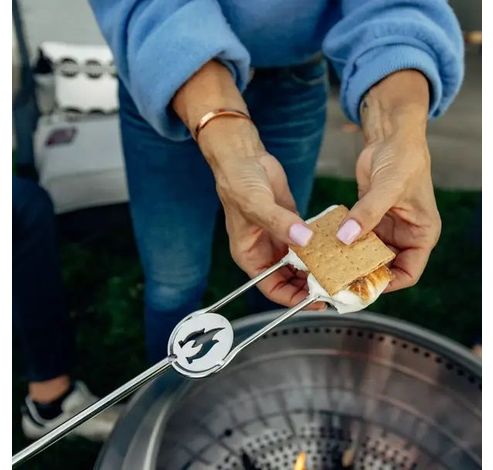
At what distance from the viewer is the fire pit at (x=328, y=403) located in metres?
0.93

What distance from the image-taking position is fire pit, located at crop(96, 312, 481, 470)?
3.04ft

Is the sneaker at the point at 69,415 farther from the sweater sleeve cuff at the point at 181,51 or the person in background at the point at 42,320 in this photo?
the sweater sleeve cuff at the point at 181,51

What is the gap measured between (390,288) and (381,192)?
0.54ft

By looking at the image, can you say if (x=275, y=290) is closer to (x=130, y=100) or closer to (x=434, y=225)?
(x=434, y=225)

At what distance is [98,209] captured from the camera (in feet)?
6.13

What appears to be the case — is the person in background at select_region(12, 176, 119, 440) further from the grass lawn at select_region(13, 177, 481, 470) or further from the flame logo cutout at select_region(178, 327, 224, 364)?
the flame logo cutout at select_region(178, 327, 224, 364)

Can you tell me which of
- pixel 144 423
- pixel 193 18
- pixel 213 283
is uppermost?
pixel 193 18

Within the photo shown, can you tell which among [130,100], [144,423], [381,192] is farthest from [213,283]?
[381,192]

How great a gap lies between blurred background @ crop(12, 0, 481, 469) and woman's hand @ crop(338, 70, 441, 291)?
0.90 meters

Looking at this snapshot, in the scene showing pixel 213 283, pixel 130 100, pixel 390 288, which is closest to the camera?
pixel 390 288

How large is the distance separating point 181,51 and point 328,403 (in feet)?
1.83

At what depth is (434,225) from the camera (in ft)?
2.82

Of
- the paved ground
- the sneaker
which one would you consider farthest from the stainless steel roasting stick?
the paved ground

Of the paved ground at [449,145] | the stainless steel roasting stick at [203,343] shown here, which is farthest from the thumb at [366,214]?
the paved ground at [449,145]
